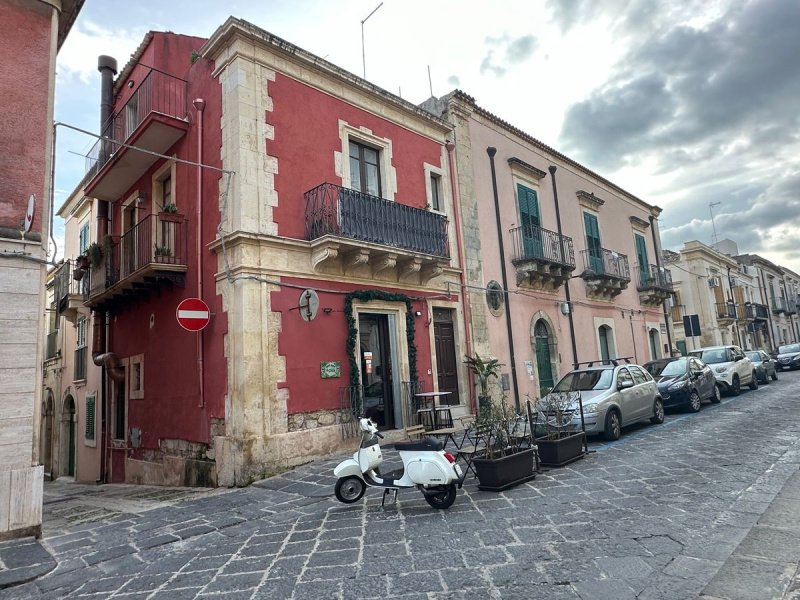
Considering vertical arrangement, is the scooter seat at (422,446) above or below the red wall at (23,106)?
below

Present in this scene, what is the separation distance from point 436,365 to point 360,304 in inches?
99.3

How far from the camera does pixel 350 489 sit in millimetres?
5988

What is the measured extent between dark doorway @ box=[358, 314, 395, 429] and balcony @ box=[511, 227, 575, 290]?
562 centimetres

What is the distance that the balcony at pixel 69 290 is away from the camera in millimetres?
13633

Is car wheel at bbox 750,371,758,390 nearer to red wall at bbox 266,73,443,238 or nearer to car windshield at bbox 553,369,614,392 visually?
car windshield at bbox 553,369,614,392

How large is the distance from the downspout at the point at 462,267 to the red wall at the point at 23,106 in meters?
8.74

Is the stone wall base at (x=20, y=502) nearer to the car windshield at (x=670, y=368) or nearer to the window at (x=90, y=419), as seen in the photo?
the window at (x=90, y=419)

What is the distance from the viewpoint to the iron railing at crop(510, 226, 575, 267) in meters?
14.9

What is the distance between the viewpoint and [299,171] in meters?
9.65

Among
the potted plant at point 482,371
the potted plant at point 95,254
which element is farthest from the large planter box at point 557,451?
the potted plant at point 95,254

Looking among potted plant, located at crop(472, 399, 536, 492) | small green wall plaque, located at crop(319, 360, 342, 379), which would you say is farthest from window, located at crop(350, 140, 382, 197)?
potted plant, located at crop(472, 399, 536, 492)

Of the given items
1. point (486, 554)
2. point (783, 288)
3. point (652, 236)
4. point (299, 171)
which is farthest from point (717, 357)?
point (783, 288)

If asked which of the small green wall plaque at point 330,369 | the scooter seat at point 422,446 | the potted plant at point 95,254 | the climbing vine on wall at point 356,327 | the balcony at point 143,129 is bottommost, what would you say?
the scooter seat at point 422,446

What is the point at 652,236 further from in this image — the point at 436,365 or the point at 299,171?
the point at 299,171
